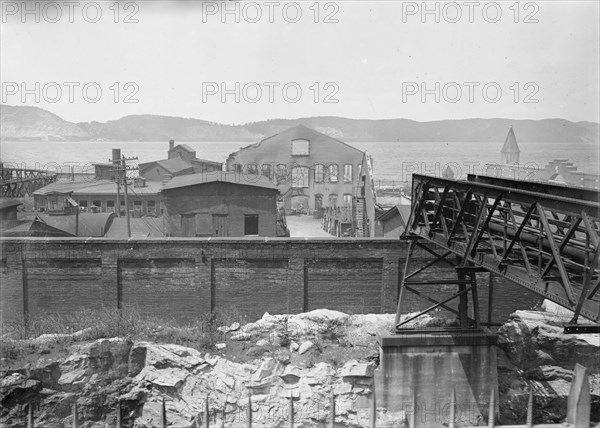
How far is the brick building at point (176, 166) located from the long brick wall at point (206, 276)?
2508cm

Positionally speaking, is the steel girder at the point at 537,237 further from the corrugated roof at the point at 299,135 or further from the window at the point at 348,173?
the window at the point at 348,173

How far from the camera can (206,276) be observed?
17.4 metres

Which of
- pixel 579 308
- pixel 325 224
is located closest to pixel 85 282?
pixel 579 308

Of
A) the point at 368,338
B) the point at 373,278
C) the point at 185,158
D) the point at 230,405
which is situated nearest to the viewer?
the point at 230,405

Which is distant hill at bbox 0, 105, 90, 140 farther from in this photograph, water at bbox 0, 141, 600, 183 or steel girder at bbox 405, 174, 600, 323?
steel girder at bbox 405, 174, 600, 323

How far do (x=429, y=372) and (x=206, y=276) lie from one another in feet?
23.5

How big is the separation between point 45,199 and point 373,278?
24.2 m

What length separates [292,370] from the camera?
14695 millimetres

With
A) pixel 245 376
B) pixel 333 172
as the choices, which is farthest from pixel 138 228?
pixel 333 172

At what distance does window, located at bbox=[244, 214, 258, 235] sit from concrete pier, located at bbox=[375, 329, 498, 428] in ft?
39.2

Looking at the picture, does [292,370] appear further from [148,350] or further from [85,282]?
[85,282]

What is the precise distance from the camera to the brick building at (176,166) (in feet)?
145

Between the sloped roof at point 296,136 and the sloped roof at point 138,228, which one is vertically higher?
the sloped roof at point 296,136

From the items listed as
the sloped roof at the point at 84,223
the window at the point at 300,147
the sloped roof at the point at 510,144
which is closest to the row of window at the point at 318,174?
the window at the point at 300,147
